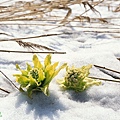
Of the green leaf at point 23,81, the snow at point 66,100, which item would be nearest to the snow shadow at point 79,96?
the snow at point 66,100

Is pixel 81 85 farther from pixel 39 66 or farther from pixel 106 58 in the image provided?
pixel 106 58

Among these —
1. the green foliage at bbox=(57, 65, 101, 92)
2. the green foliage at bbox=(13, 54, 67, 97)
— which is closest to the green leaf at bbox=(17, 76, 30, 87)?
the green foliage at bbox=(13, 54, 67, 97)

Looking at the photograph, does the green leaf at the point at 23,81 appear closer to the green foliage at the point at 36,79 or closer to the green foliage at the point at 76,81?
the green foliage at the point at 36,79

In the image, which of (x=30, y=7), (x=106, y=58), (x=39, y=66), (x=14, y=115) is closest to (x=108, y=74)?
(x=106, y=58)

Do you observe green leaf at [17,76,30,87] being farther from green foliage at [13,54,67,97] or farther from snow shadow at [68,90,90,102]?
snow shadow at [68,90,90,102]

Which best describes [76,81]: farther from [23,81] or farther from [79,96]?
[23,81]

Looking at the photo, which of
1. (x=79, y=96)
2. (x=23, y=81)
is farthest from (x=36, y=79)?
(x=79, y=96)

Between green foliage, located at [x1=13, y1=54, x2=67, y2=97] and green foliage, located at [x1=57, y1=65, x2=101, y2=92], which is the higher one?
green foliage, located at [x1=13, y1=54, x2=67, y2=97]
